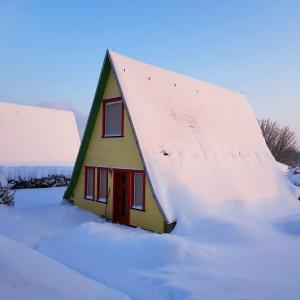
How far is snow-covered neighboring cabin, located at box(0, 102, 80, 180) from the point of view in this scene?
2355 cm

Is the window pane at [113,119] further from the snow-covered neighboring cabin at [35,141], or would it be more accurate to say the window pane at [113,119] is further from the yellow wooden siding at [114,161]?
the snow-covered neighboring cabin at [35,141]

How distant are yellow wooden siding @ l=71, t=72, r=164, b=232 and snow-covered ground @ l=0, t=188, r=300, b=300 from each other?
1.66m

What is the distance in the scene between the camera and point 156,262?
7055mm

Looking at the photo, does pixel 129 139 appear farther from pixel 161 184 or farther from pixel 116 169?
pixel 161 184

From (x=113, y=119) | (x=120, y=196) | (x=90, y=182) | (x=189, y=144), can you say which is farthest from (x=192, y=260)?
(x=90, y=182)

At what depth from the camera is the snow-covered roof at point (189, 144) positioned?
11172 millimetres

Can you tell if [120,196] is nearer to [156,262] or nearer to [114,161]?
[114,161]

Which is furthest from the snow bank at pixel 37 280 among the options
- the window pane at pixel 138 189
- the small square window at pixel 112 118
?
the small square window at pixel 112 118

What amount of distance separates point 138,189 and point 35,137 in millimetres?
17641

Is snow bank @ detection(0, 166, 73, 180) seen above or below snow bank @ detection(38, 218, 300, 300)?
above

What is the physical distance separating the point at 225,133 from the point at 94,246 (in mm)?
9140

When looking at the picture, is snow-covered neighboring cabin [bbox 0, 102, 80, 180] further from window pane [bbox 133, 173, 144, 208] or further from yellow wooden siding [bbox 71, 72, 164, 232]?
window pane [bbox 133, 173, 144, 208]

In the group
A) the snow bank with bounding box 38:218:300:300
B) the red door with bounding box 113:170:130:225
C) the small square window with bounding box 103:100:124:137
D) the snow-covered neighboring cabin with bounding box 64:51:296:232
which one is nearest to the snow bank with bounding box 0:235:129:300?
the snow bank with bounding box 38:218:300:300

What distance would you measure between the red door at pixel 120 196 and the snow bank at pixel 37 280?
274 inches
